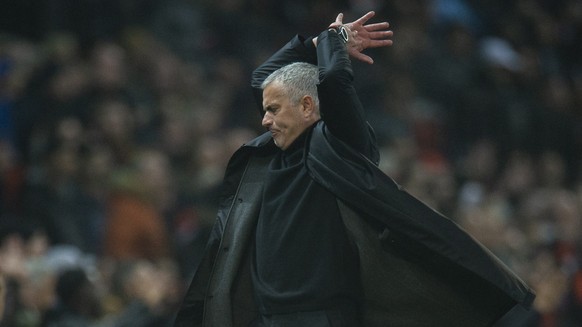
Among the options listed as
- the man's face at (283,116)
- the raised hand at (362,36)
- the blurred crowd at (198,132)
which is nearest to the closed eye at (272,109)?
the man's face at (283,116)

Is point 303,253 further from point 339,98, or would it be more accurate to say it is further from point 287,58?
point 287,58

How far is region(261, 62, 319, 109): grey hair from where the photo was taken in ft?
17.0

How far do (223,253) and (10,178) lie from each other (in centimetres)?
394

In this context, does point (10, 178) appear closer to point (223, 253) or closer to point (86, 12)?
point (86, 12)

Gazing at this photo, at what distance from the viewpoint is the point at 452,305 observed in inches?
199

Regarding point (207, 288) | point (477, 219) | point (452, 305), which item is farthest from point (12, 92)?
point (452, 305)

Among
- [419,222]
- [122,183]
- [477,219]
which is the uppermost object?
[419,222]

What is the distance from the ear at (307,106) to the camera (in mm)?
5191

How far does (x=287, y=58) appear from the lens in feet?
18.3

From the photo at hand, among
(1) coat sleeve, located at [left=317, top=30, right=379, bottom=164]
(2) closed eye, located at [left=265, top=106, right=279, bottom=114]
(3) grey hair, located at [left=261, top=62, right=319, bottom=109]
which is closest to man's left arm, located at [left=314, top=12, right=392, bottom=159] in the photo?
(1) coat sleeve, located at [left=317, top=30, right=379, bottom=164]

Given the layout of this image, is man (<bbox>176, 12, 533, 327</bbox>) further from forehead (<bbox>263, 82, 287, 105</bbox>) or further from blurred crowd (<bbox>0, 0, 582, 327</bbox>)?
blurred crowd (<bbox>0, 0, 582, 327</bbox>)

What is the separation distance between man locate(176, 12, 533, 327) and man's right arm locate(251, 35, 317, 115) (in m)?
0.28

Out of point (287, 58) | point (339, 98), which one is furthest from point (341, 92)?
point (287, 58)

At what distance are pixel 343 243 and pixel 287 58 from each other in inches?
36.1
